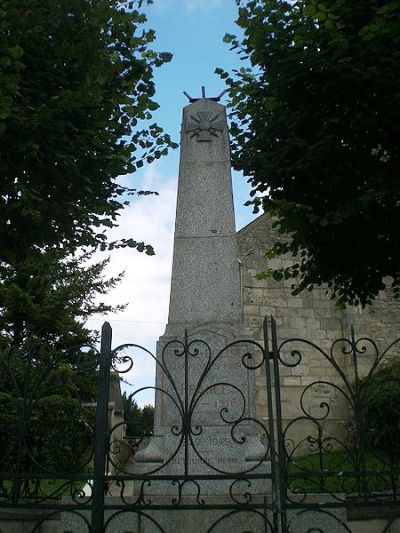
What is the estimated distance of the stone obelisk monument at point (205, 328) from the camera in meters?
4.36

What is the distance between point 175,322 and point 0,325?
12842 mm

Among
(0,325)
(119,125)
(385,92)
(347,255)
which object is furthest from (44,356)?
(385,92)

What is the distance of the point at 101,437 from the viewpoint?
3.42 metres

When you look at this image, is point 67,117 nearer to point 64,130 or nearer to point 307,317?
point 64,130

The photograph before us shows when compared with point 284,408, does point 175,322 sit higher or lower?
higher

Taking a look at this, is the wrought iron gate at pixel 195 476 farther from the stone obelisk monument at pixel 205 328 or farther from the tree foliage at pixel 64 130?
the tree foliage at pixel 64 130

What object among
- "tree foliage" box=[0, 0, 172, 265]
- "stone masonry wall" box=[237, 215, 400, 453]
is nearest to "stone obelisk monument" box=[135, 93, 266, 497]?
"tree foliage" box=[0, 0, 172, 265]

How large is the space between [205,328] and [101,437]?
1.65 meters

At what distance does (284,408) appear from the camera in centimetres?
1177

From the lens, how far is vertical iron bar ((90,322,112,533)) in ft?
10.6

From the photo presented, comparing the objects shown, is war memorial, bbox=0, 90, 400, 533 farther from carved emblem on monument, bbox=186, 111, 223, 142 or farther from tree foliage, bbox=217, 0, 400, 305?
tree foliage, bbox=217, 0, 400, 305

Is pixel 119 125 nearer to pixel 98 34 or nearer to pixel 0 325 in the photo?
pixel 98 34

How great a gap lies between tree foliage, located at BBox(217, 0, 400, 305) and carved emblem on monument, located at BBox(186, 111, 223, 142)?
4.21 feet

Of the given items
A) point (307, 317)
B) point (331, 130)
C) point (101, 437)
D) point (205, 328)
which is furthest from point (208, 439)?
point (307, 317)
